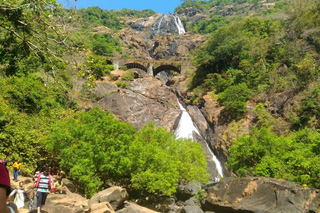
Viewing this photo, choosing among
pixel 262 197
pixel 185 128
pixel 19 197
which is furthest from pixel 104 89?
pixel 262 197

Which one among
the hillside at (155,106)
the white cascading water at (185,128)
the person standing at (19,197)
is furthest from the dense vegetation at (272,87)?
the person standing at (19,197)

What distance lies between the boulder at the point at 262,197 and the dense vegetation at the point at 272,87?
3.02 m

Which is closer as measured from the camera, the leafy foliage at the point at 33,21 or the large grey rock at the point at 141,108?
the leafy foliage at the point at 33,21

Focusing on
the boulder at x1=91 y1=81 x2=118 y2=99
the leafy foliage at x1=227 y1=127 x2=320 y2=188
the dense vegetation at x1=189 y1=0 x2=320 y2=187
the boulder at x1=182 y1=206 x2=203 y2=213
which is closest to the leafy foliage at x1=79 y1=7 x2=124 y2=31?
the boulder at x1=91 y1=81 x2=118 y2=99

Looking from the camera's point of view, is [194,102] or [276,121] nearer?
[276,121]

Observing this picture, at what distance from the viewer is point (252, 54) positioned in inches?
1341

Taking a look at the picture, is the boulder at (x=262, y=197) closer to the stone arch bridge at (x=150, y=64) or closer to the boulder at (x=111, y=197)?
the boulder at (x=111, y=197)

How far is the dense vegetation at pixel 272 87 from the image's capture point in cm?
1678

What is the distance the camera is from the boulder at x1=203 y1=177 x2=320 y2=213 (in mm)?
11266

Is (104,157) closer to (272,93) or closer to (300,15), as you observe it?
(272,93)

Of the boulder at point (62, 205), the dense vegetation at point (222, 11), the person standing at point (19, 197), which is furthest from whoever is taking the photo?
the dense vegetation at point (222, 11)

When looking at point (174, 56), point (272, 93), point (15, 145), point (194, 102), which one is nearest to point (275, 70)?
point (272, 93)

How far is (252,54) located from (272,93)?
24.6 ft

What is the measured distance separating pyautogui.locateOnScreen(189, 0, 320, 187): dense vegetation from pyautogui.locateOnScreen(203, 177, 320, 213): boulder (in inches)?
119
